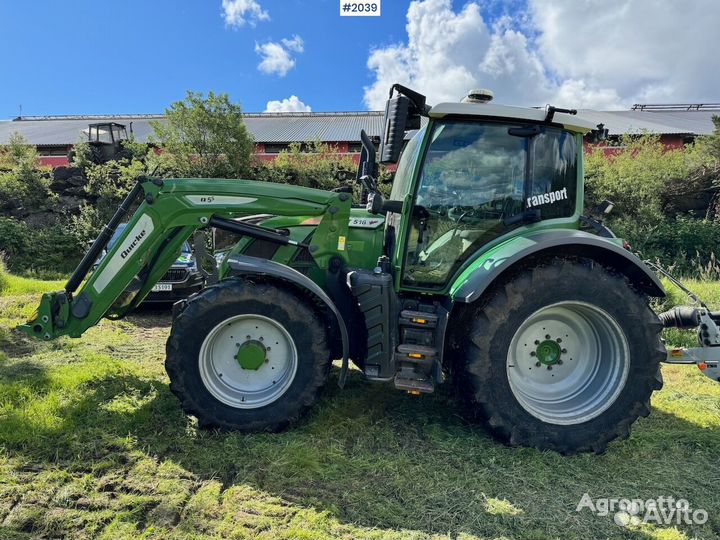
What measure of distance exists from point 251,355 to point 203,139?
11.3 metres

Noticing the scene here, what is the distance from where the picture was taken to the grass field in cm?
243

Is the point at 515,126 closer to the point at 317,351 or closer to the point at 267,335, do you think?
the point at 317,351

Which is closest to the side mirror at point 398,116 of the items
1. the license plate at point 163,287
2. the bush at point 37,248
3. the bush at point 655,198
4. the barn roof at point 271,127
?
the license plate at point 163,287

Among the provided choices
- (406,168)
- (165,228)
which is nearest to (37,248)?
(165,228)

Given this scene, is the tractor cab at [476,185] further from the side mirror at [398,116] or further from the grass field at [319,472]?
the grass field at [319,472]

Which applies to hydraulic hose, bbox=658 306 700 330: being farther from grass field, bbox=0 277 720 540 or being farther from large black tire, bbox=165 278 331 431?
large black tire, bbox=165 278 331 431

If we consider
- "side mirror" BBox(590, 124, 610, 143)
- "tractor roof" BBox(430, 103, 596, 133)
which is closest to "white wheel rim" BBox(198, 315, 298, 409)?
"tractor roof" BBox(430, 103, 596, 133)

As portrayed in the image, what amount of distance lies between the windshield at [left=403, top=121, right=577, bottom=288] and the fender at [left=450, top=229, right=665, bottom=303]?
0.21m

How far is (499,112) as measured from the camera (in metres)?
3.33

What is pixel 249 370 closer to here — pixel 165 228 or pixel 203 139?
pixel 165 228

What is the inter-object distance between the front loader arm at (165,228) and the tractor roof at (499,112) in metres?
1.02

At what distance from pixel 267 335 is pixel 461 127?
210cm

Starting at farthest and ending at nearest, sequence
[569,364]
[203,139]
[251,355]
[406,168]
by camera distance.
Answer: [203,139] → [406,168] → [569,364] → [251,355]

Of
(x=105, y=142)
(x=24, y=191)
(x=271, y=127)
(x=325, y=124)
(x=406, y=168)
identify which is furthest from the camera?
(x=325, y=124)
